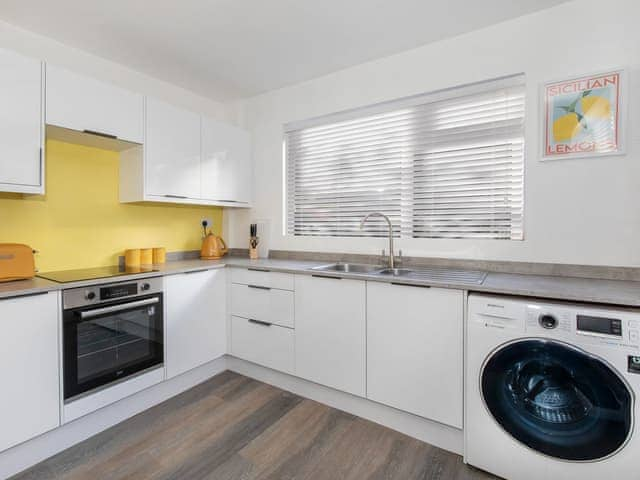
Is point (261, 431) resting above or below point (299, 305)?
below

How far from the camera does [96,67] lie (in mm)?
2367

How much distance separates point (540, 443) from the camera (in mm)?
1406

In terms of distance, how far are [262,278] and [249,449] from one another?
1.08 meters

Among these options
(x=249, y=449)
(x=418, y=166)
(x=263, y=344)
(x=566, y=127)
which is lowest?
(x=249, y=449)

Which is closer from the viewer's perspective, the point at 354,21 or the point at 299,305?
the point at 354,21

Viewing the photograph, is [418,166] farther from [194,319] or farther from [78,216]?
[78,216]

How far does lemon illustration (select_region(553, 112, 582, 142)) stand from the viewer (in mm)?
1817

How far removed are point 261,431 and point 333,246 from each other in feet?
4.64

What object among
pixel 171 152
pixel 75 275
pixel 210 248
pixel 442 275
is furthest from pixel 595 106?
pixel 75 275

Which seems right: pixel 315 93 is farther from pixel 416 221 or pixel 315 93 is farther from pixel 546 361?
pixel 546 361

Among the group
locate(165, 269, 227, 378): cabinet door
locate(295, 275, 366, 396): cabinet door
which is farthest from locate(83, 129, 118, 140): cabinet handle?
locate(295, 275, 366, 396): cabinet door

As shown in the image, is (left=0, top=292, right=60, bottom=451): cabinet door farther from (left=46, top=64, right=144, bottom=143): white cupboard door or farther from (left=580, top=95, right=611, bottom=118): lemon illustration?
(left=580, top=95, right=611, bottom=118): lemon illustration

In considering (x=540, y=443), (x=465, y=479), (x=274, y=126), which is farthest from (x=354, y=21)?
(x=465, y=479)

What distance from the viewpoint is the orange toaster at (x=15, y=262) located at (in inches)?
67.4
